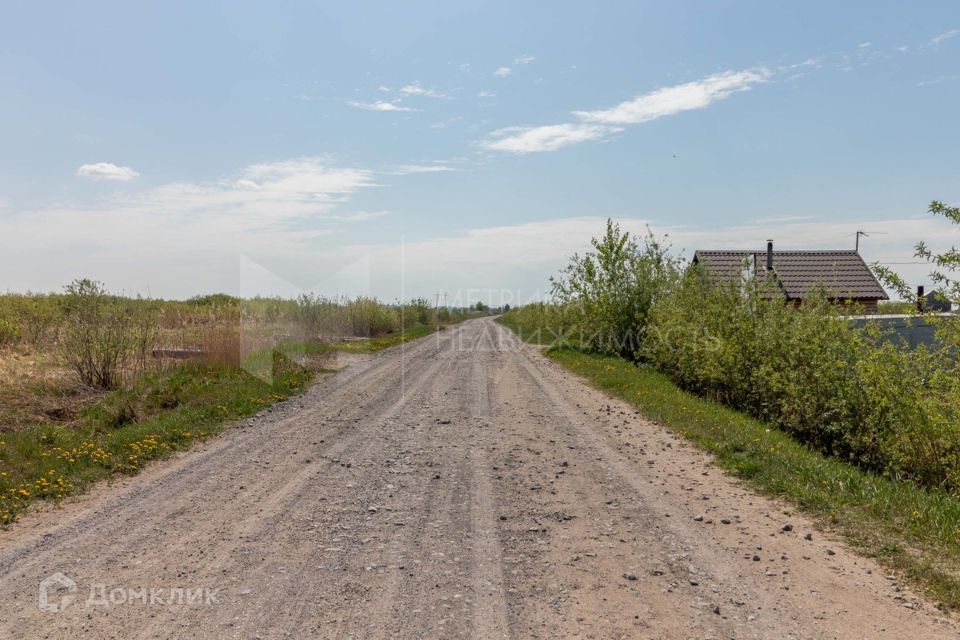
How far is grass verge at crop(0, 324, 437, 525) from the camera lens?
6523mm

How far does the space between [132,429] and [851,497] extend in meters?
9.53

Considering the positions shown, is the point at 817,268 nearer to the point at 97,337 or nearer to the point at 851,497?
the point at 851,497

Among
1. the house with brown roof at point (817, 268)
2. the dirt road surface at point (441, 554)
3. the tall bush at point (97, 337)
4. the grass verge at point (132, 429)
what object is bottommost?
the dirt road surface at point (441, 554)

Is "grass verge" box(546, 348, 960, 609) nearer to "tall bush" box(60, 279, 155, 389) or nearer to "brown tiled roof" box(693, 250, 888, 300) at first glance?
"tall bush" box(60, 279, 155, 389)

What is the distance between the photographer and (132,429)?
9023 millimetres

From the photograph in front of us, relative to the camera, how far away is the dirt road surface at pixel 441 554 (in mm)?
3553

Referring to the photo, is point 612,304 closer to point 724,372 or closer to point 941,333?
point 724,372

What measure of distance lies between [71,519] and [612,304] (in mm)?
19767

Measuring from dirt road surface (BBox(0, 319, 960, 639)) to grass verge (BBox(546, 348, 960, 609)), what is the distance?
0.27 meters

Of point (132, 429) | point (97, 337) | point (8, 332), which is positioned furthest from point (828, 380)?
point (8, 332)

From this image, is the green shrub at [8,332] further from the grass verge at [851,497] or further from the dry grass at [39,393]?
the grass verge at [851,497]

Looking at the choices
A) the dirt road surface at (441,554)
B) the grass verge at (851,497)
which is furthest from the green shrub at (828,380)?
the dirt road surface at (441,554)

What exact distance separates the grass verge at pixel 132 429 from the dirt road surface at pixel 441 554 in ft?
1.64

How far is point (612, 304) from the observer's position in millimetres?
22922
